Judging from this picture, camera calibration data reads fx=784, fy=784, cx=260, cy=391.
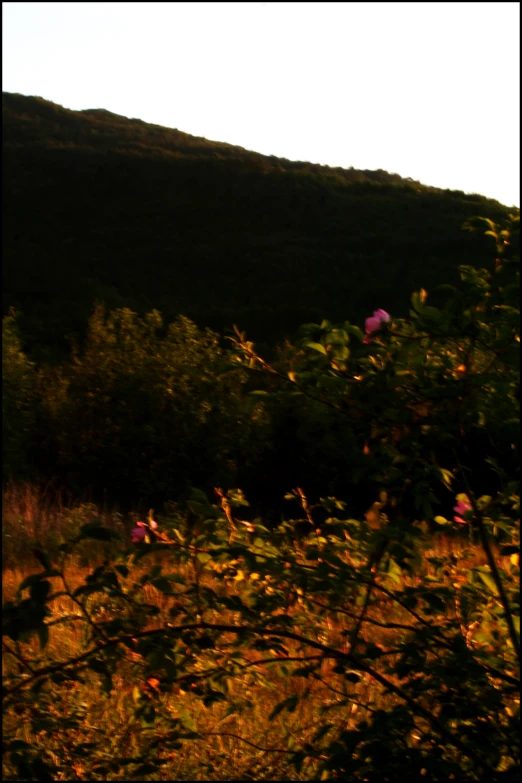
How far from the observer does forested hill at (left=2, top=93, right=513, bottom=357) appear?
2764 cm

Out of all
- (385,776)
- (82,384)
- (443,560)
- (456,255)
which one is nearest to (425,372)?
(443,560)

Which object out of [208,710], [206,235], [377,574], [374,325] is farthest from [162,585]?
[206,235]

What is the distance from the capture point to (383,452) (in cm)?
179

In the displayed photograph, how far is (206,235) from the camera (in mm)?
35125

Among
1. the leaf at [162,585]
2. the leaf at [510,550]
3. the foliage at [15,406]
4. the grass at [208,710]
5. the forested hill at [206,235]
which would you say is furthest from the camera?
the forested hill at [206,235]

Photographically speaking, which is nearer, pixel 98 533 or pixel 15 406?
pixel 98 533

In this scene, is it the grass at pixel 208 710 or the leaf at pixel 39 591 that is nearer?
the leaf at pixel 39 591

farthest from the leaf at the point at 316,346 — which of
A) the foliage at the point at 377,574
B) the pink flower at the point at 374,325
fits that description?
the pink flower at the point at 374,325

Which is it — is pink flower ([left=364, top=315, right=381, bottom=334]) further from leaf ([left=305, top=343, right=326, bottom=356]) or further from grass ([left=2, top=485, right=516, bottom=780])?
grass ([left=2, top=485, right=516, bottom=780])

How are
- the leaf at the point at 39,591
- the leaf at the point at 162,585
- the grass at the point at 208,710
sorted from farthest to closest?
1. the grass at the point at 208,710
2. the leaf at the point at 162,585
3. the leaf at the point at 39,591

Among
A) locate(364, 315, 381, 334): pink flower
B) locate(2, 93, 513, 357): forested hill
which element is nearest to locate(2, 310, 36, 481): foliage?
locate(364, 315, 381, 334): pink flower

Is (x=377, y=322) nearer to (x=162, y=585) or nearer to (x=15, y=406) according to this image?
(x=162, y=585)

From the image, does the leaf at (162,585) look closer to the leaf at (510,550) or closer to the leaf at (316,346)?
the leaf at (316,346)

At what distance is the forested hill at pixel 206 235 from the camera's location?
27.6 meters
